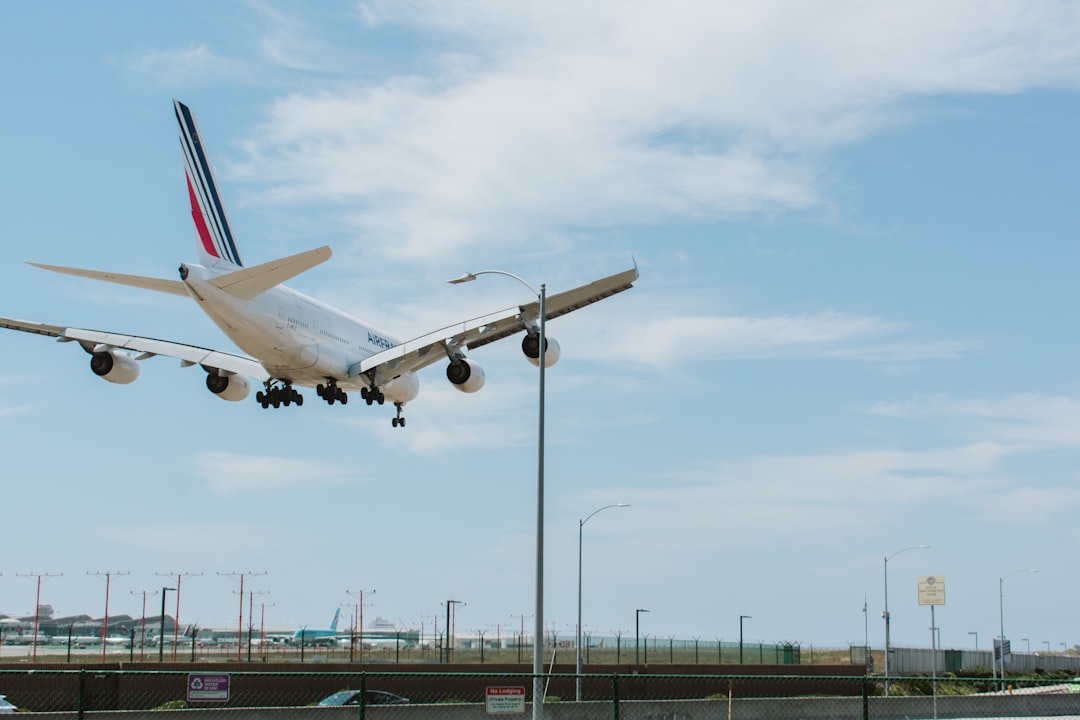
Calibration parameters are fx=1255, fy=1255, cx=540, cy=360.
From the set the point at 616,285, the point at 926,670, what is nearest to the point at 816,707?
the point at 616,285

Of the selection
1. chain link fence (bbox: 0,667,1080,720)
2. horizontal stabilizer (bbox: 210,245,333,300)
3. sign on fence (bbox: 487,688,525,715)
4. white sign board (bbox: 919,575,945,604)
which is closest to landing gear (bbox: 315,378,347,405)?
horizontal stabilizer (bbox: 210,245,333,300)

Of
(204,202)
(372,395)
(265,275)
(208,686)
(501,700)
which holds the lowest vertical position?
(501,700)

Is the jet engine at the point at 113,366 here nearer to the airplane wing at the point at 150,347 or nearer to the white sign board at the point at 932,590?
the airplane wing at the point at 150,347

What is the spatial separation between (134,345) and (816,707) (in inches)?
1010

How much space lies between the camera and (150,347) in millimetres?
44125

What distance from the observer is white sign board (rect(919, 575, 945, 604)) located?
133 ft

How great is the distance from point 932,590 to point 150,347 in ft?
91.4

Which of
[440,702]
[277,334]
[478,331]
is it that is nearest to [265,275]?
[277,334]

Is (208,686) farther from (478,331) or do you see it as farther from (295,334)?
(478,331)

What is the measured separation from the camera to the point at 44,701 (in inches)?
1272

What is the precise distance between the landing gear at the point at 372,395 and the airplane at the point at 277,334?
0.04 meters

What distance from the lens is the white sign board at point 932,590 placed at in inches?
1593

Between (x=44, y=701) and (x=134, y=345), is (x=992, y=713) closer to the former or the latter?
(x=44, y=701)

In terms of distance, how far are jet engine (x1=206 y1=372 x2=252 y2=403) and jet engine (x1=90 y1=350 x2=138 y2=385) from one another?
10.9 feet
